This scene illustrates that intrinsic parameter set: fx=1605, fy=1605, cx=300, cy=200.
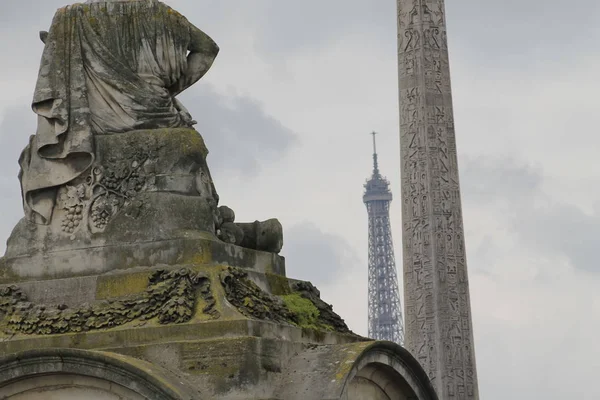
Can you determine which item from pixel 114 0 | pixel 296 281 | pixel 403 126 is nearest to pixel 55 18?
pixel 114 0

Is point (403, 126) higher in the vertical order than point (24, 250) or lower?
higher

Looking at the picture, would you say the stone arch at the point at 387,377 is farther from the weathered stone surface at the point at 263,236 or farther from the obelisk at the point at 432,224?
the obelisk at the point at 432,224

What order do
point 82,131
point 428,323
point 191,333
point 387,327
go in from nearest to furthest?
1. point 191,333
2. point 82,131
3. point 428,323
4. point 387,327

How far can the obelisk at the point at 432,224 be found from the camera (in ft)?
117

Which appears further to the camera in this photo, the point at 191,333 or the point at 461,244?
the point at 461,244

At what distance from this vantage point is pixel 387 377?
15.7 metres

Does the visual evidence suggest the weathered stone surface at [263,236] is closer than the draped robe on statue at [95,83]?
No

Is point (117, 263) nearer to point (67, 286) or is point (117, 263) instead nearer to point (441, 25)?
point (67, 286)

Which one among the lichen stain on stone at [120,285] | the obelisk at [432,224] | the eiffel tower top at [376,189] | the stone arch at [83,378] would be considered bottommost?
the stone arch at [83,378]

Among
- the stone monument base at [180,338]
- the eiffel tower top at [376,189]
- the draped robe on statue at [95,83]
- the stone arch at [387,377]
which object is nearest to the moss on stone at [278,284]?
the stone monument base at [180,338]

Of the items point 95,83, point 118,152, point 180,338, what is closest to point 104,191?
point 118,152

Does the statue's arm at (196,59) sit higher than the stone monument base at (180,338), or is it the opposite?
the statue's arm at (196,59)

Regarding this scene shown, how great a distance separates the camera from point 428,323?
118 ft

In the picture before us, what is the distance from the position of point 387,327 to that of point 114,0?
11563 centimetres
